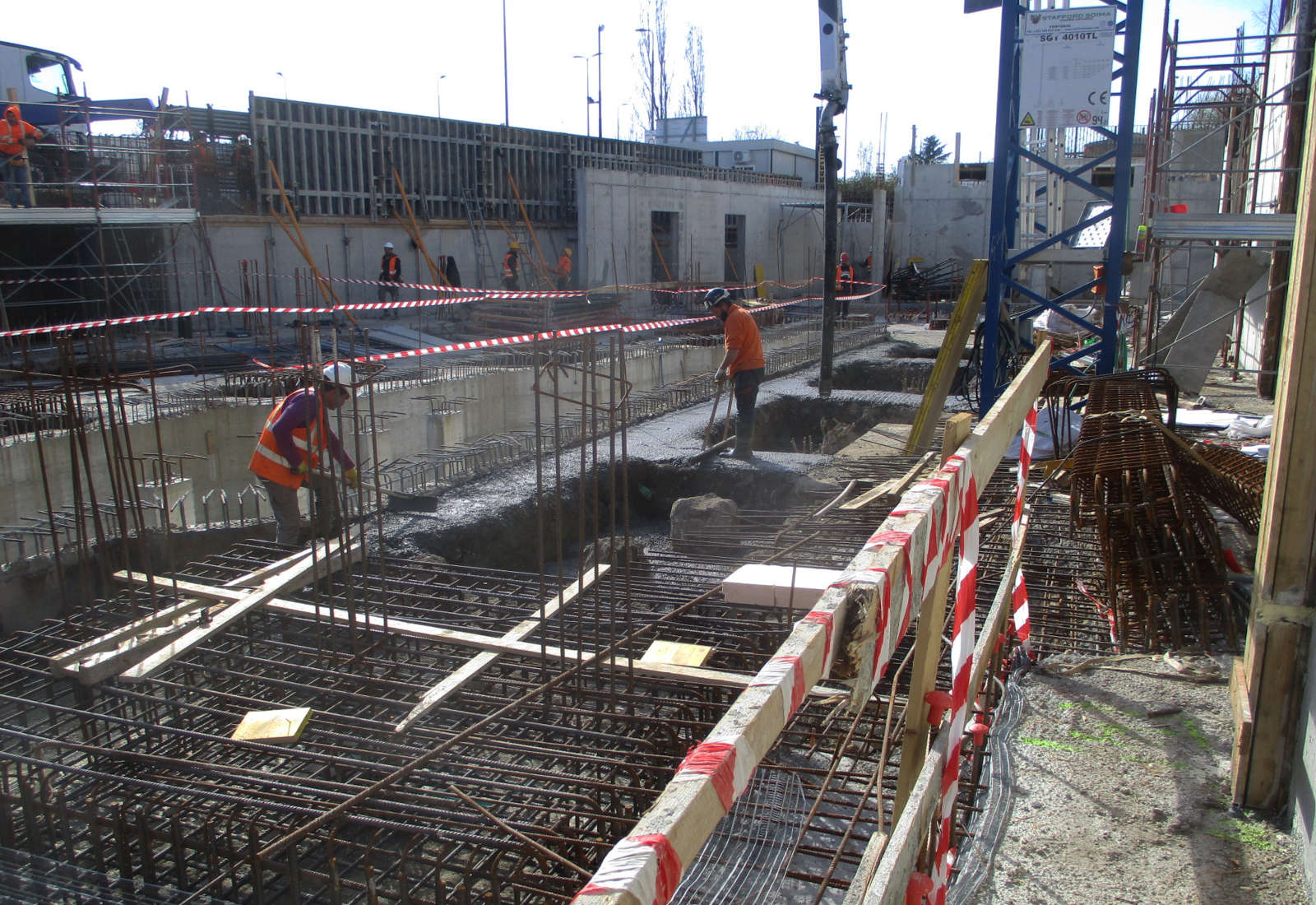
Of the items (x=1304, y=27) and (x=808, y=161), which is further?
(x=808, y=161)

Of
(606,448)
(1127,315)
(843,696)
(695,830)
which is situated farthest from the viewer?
(1127,315)

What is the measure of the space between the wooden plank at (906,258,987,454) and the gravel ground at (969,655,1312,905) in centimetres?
479

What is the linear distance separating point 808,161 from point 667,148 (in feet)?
47.7

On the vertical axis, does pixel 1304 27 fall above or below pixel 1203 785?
above

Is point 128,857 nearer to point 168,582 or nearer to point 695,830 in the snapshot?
point 168,582

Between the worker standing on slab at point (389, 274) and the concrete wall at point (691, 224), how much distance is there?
5.88 meters

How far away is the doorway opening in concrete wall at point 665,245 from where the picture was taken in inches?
1030

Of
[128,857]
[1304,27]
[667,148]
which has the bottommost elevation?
[128,857]

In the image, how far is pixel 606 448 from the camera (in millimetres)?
9711

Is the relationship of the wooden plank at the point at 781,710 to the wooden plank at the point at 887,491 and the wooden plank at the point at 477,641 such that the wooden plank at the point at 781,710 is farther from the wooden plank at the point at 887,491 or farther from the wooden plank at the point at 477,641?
Result: the wooden plank at the point at 887,491

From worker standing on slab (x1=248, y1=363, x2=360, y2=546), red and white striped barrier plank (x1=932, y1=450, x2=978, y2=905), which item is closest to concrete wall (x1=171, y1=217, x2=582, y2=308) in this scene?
worker standing on slab (x1=248, y1=363, x2=360, y2=546)

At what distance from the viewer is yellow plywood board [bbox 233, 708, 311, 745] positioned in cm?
346

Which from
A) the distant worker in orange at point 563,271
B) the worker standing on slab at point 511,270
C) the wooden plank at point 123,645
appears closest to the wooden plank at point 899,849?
the wooden plank at point 123,645

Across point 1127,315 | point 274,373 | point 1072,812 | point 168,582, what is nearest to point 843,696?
point 1072,812
